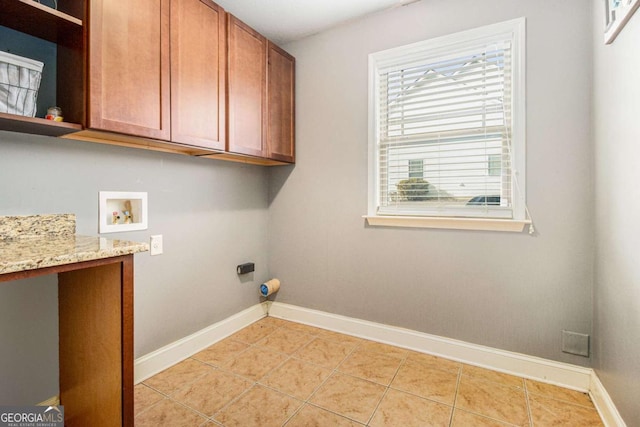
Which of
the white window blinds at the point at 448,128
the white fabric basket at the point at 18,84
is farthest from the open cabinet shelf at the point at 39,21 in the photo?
the white window blinds at the point at 448,128

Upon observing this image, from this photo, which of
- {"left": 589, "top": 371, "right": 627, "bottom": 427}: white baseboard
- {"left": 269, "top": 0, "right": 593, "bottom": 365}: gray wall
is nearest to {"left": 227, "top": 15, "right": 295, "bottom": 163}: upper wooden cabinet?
{"left": 269, "top": 0, "right": 593, "bottom": 365}: gray wall

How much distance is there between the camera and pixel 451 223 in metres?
2.01

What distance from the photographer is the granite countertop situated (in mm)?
919

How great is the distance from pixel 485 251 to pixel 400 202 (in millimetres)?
626

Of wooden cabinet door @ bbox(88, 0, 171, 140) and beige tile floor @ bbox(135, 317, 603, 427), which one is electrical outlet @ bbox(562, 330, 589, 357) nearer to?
beige tile floor @ bbox(135, 317, 603, 427)

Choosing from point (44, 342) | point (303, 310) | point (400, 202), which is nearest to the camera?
point (44, 342)

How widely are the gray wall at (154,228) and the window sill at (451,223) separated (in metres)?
1.05

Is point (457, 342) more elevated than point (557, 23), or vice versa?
point (557, 23)

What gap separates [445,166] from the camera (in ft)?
6.75

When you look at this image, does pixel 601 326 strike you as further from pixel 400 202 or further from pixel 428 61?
pixel 428 61

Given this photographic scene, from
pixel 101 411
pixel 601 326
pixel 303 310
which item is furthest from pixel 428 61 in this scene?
pixel 101 411

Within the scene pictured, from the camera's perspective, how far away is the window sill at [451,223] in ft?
6.04

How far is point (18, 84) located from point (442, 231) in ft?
7.40

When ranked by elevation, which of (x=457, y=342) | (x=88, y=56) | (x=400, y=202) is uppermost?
(x=88, y=56)
